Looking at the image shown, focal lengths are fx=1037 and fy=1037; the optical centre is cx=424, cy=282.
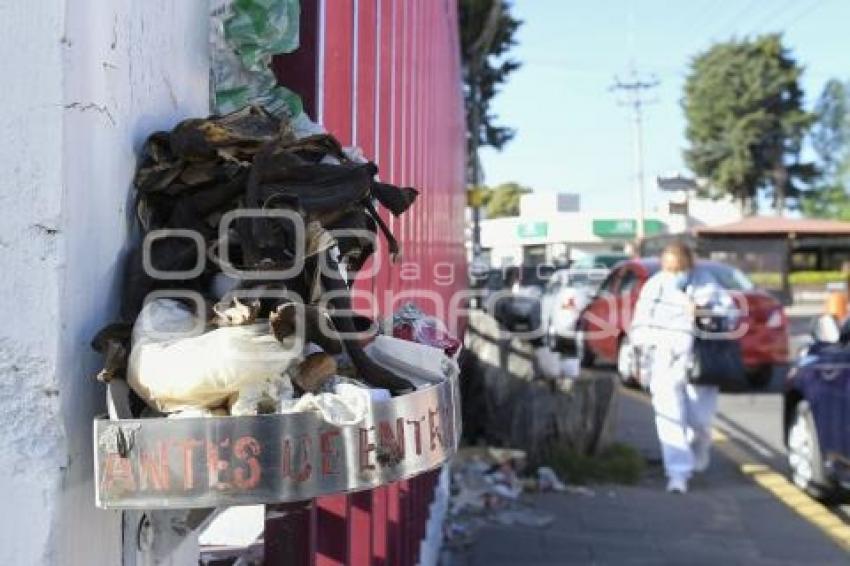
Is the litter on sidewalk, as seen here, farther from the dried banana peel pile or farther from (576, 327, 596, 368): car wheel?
(576, 327, 596, 368): car wheel

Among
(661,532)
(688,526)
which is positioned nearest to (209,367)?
(661,532)

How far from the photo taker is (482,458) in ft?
25.9

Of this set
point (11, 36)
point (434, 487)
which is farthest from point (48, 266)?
point (434, 487)

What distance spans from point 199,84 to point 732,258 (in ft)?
81.1

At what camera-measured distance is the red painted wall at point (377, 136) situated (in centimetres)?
228

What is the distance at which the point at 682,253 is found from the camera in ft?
27.2

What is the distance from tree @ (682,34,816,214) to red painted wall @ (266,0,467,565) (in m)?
64.5

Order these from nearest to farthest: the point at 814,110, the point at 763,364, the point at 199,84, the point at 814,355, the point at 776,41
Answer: the point at 199,84
the point at 814,355
the point at 763,364
the point at 776,41
the point at 814,110

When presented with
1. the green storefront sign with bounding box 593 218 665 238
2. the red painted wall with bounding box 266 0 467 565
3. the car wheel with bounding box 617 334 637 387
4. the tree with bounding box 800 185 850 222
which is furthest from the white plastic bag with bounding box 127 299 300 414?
the tree with bounding box 800 185 850 222

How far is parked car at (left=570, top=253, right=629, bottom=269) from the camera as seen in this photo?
2245 cm

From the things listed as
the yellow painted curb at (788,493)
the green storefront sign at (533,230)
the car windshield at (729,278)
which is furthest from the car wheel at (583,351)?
the yellow painted curb at (788,493)

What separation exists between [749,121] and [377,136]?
2634 inches

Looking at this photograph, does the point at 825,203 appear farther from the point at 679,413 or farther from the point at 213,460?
the point at 213,460

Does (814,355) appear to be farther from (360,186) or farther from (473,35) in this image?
(473,35)
